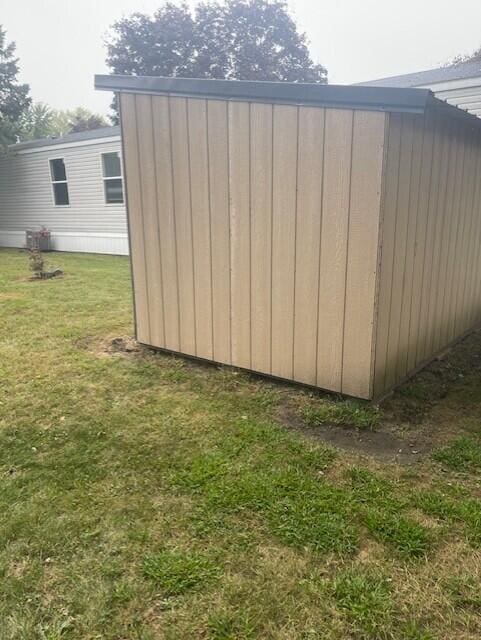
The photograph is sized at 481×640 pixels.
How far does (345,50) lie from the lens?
28.0 metres

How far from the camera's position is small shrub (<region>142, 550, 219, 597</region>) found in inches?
68.5

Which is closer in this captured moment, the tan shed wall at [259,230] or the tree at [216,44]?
the tan shed wall at [259,230]

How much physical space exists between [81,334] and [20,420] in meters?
1.95

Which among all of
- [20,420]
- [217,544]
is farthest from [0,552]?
[20,420]

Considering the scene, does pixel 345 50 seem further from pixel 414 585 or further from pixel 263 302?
pixel 414 585

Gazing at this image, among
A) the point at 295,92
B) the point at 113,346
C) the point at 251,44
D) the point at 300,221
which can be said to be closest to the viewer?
the point at 295,92

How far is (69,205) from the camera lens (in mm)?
12953

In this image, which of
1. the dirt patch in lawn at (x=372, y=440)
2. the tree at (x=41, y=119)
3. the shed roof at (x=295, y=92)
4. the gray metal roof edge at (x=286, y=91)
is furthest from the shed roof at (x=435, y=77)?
the tree at (x=41, y=119)

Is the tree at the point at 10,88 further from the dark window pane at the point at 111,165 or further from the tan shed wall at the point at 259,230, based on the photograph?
the tan shed wall at the point at 259,230

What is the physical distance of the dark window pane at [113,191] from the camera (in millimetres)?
11750

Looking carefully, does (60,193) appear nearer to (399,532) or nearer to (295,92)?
(295,92)

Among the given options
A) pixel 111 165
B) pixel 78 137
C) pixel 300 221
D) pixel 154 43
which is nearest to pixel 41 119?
pixel 154 43

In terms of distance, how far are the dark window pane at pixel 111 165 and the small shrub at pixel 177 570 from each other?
11094 mm

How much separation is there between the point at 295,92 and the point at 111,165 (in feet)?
32.2
